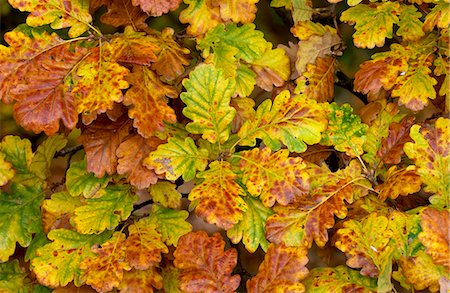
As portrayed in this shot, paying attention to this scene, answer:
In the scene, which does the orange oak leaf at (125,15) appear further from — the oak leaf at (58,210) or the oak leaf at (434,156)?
the oak leaf at (434,156)

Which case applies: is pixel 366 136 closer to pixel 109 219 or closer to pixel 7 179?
pixel 109 219

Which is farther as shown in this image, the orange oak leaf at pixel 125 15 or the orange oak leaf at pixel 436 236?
the orange oak leaf at pixel 125 15

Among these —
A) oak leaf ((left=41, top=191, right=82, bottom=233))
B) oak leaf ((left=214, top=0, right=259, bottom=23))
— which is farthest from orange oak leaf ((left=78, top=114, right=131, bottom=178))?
oak leaf ((left=214, top=0, right=259, bottom=23))

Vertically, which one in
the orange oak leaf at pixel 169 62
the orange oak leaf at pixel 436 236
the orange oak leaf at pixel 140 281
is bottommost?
the orange oak leaf at pixel 140 281

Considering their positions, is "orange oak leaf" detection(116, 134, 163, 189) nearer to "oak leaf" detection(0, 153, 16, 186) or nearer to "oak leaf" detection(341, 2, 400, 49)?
"oak leaf" detection(0, 153, 16, 186)

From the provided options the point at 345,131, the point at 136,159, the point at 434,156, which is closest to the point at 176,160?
the point at 136,159

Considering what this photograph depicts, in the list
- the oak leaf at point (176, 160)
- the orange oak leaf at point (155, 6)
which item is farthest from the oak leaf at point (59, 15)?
the oak leaf at point (176, 160)

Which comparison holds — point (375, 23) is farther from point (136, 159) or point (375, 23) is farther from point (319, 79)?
point (136, 159)
